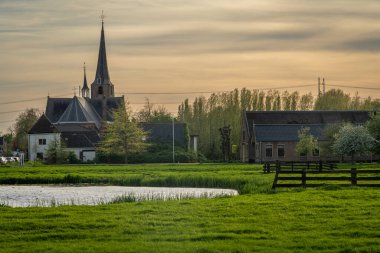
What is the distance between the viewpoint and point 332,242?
17312 mm

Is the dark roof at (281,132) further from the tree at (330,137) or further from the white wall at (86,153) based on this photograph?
the white wall at (86,153)

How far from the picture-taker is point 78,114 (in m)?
111

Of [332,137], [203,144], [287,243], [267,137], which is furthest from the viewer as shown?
[203,144]

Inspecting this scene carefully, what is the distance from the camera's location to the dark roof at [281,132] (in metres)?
90.2

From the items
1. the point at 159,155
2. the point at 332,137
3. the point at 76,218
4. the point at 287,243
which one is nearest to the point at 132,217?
the point at 76,218

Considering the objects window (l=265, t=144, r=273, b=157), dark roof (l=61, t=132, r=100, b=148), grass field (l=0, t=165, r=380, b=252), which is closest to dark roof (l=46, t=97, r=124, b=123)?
dark roof (l=61, t=132, r=100, b=148)

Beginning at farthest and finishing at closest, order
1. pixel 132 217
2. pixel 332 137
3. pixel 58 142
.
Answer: pixel 58 142
pixel 332 137
pixel 132 217

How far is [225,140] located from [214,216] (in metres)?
79.4

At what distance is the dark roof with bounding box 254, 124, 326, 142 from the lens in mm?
90250

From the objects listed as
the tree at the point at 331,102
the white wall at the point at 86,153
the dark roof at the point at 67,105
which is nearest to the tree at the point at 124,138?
the white wall at the point at 86,153

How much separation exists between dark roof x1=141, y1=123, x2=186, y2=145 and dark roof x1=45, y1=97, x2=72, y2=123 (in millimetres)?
14980

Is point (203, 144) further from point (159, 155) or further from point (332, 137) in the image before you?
point (332, 137)

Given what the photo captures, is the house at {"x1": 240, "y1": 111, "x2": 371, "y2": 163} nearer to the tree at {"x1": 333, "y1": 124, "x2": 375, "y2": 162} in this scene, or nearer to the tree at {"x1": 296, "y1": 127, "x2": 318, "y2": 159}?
the tree at {"x1": 296, "y1": 127, "x2": 318, "y2": 159}

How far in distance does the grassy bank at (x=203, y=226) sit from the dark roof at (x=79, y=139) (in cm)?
7846
